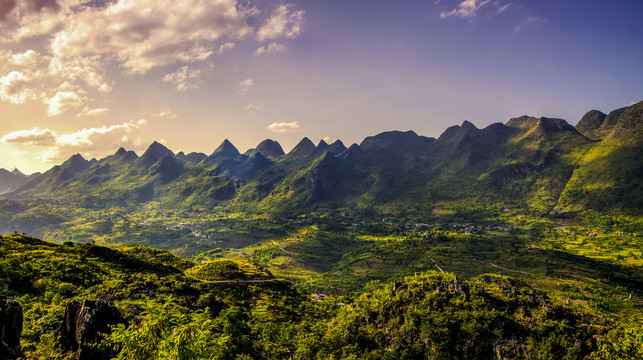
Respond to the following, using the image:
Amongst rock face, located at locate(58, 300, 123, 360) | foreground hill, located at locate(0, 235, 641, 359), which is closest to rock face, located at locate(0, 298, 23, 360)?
rock face, located at locate(58, 300, 123, 360)

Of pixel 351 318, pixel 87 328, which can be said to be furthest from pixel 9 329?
pixel 351 318

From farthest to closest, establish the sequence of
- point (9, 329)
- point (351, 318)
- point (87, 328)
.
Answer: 1. point (351, 318)
2. point (87, 328)
3. point (9, 329)

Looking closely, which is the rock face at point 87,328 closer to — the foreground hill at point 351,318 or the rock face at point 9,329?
the foreground hill at point 351,318

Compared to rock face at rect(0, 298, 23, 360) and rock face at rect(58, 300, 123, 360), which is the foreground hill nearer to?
rock face at rect(58, 300, 123, 360)

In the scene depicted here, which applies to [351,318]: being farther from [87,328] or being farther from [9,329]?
[9,329]

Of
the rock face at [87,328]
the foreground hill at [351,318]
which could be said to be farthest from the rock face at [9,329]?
the foreground hill at [351,318]

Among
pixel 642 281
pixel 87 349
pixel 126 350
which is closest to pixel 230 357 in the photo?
pixel 87 349

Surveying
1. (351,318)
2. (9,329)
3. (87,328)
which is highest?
(9,329)
